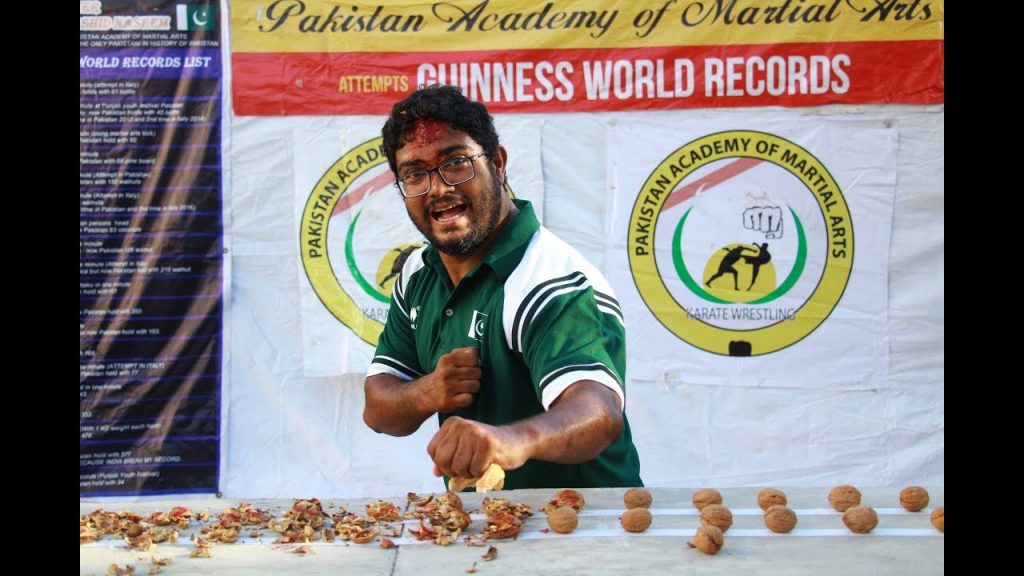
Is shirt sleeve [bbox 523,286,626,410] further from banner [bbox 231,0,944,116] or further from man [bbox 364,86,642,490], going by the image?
banner [bbox 231,0,944,116]

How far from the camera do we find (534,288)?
2.73m

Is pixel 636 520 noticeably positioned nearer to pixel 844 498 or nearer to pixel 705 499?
pixel 705 499

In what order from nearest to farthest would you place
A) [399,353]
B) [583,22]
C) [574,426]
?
[574,426] → [399,353] → [583,22]

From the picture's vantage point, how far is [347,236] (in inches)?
196

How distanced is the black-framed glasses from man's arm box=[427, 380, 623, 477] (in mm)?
689

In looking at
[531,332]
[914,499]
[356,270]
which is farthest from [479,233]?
[356,270]

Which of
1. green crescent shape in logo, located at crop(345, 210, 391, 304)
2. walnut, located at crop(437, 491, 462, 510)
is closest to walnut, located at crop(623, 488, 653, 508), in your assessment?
walnut, located at crop(437, 491, 462, 510)

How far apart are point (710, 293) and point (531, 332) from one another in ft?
8.02

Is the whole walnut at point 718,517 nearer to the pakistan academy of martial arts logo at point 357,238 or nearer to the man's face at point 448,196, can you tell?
the man's face at point 448,196

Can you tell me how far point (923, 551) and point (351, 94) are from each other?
138 inches

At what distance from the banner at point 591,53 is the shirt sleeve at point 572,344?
2.35m

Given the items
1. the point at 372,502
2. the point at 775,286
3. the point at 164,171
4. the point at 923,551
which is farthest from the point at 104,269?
the point at 923,551

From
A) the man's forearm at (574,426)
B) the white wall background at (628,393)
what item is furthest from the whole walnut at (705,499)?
the white wall background at (628,393)

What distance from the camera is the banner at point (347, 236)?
4.95m
